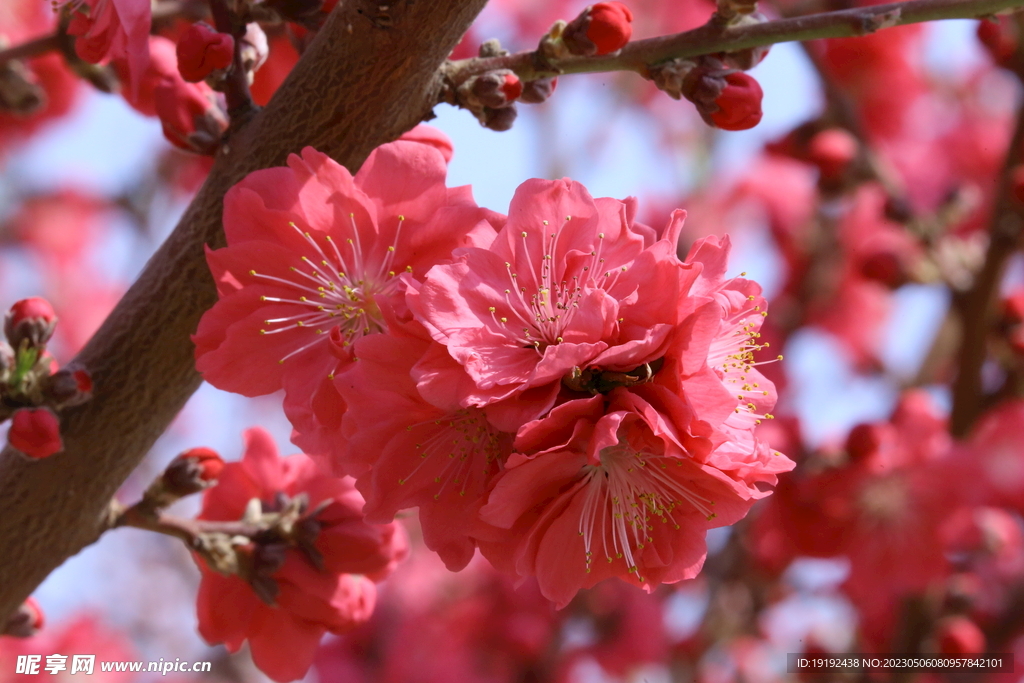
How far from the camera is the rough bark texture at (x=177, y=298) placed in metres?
1.38

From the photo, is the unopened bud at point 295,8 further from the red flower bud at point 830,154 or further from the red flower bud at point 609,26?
the red flower bud at point 830,154

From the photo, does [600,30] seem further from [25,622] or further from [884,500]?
[884,500]

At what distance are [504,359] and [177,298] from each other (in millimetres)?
624

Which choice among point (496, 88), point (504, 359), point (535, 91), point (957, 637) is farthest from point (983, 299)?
point (504, 359)

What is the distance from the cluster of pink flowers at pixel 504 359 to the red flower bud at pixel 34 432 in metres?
0.28

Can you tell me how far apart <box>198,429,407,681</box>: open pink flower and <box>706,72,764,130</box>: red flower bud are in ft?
3.08

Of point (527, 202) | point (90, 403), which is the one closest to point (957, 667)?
point (527, 202)

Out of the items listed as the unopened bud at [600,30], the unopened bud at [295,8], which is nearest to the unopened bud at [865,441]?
the unopened bud at [600,30]

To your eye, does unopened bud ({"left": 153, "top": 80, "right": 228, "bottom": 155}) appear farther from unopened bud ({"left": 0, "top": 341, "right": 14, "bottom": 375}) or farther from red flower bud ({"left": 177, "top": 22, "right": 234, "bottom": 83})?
unopened bud ({"left": 0, "top": 341, "right": 14, "bottom": 375})

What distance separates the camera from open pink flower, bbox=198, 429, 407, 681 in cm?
163

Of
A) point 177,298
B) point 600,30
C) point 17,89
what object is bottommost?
point 17,89

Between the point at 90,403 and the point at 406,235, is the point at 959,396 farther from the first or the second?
the point at 90,403

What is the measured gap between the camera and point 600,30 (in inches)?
55.4

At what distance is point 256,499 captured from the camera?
1.78 m
